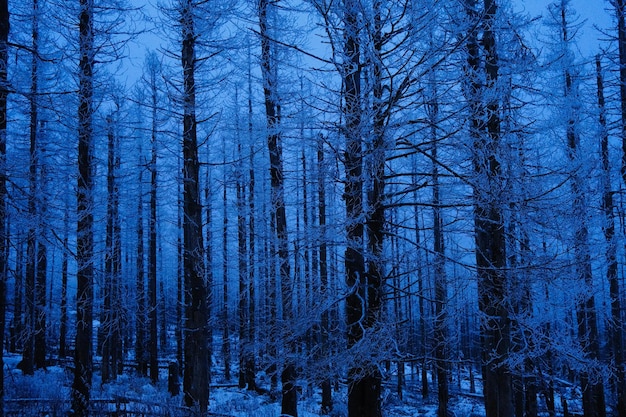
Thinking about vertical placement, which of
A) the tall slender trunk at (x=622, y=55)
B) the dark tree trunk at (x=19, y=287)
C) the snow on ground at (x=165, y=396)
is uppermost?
the tall slender trunk at (x=622, y=55)

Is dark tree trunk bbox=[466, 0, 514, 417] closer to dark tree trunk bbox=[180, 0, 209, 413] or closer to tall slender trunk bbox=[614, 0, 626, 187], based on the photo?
dark tree trunk bbox=[180, 0, 209, 413]

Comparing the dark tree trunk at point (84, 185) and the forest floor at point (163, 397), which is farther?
the forest floor at point (163, 397)

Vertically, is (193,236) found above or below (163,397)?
above

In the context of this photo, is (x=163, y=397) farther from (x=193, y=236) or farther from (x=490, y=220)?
(x=490, y=220)

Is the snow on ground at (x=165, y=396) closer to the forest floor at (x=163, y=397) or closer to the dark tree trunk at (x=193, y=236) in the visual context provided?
the forest floor at (x=163, y=397)

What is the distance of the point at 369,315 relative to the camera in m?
4.80

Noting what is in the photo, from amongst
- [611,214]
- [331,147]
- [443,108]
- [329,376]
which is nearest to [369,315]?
[329,376]

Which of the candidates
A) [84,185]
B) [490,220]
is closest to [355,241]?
[490,220]

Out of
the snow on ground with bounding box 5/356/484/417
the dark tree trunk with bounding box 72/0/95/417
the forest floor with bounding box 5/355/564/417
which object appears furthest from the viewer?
the snow on ground with bounding box 5/356/484/417

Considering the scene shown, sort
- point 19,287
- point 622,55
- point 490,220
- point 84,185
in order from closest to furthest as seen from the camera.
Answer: point 490,220, point 84,185, point 622,55, point 19,287

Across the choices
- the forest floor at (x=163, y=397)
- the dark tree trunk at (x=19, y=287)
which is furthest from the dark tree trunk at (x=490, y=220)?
the dark tree trunk at (x=19, y=287)

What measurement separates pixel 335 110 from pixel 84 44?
7.53 metres

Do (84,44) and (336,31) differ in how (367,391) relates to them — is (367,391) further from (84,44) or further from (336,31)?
(84,44)

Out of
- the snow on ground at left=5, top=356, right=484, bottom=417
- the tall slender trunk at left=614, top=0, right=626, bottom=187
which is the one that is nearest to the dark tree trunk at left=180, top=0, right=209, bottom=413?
the snow on ground at left=5, top=356, right=484, bottom=417
